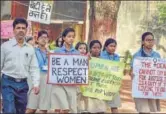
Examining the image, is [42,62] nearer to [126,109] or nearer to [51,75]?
[51,75]

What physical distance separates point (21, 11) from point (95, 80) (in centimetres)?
1604

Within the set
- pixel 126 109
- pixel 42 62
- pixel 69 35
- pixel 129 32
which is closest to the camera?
pixel 69 35

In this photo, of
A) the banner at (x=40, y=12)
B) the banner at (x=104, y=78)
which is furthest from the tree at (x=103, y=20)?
the banner at (x=104, y=78)

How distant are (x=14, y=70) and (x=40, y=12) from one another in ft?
23.5

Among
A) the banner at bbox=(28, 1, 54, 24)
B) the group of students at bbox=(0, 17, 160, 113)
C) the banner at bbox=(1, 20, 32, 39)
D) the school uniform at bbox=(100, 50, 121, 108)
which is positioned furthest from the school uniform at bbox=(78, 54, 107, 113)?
the banner at bbox=(1, 20, 32, 39)

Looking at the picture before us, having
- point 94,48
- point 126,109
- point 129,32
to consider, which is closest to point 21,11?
point 129,32

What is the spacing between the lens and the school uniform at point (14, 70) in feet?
22.8

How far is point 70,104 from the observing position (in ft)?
25.7

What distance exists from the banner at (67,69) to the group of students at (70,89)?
8cm

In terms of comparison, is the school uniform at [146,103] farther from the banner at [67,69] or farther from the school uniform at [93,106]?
the banner at [67,69]

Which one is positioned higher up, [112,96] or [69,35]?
[69,35]

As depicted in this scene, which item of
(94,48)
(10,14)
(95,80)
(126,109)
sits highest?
(10,14)

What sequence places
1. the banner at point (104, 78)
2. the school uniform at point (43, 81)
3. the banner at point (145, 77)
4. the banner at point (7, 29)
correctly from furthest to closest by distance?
the banner at point (7, 29) → the banner at point (104, 78) → the school uniform at point (43, 81) → the banner at point (145, 77)

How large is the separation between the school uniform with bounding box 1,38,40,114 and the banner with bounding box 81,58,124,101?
59.8 inches
